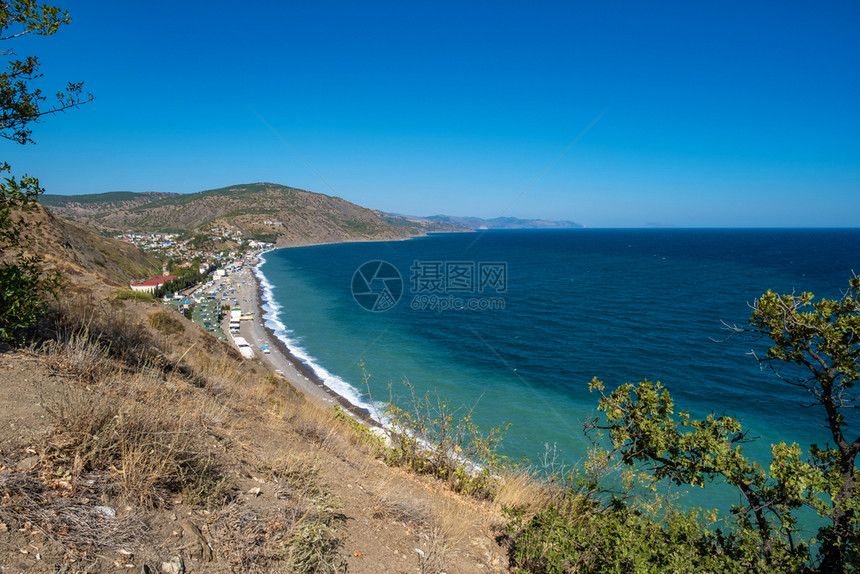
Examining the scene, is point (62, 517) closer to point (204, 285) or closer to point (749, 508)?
point (749, 508)

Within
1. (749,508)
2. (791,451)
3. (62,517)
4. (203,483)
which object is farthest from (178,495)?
(791,451)

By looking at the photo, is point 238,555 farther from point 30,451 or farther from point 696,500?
point 696,500

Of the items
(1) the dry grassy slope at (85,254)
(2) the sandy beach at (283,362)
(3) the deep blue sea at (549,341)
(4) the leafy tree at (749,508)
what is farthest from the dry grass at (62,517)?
(2) the sandy beach at (283,362)

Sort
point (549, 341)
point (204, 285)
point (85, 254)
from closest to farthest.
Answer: point (549, 341), point (85, 254), point (204, 285)

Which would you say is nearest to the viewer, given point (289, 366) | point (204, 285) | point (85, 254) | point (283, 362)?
point (289, 366)

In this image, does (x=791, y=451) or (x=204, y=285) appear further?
(x=204, y=285)

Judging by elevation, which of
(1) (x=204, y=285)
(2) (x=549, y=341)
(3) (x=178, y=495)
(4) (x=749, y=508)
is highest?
(3) (x=178, y=495)

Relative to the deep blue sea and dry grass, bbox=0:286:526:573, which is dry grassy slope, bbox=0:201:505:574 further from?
the deep blue sea

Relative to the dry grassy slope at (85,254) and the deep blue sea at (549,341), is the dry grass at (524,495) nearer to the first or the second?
the deep blue sea at (549,341)
